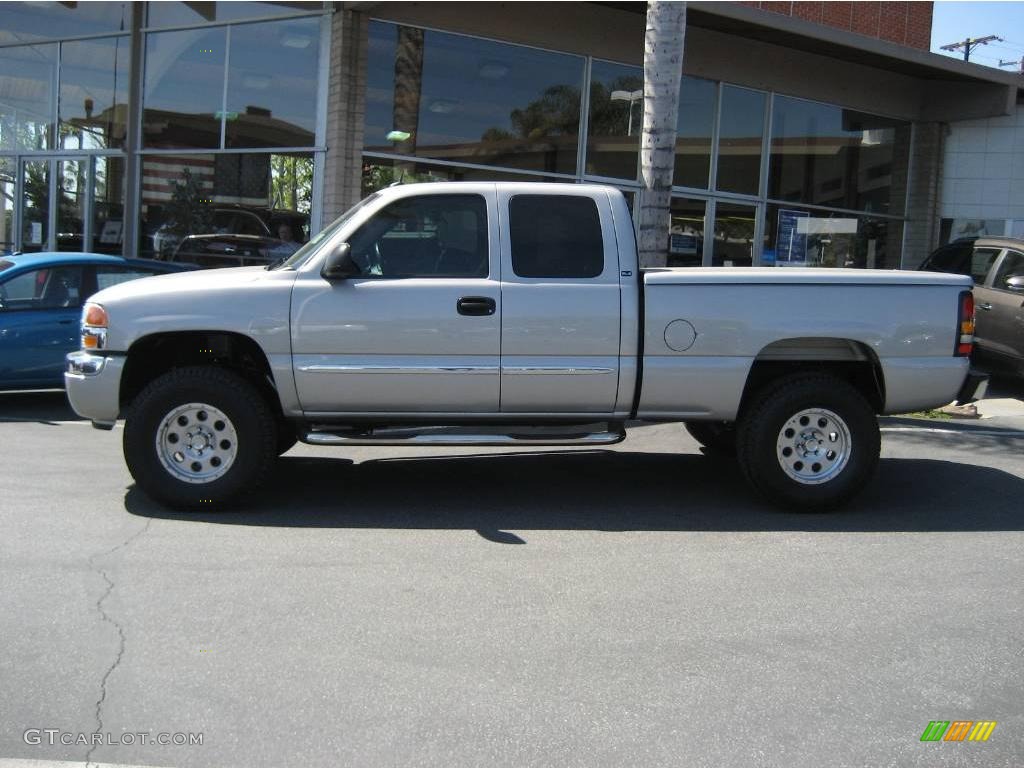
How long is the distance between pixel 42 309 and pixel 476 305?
5.64 meters

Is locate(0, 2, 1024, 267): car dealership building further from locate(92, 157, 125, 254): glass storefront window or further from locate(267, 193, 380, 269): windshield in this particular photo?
locate(267, 193, 380, 269): windshield

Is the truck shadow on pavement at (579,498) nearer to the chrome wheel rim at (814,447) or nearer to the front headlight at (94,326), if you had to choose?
the chrome wheel rim at (814,447)

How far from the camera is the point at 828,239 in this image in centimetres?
1802

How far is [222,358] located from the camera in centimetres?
676

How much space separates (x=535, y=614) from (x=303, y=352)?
2.46 metres

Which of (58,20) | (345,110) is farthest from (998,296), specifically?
(58,20)

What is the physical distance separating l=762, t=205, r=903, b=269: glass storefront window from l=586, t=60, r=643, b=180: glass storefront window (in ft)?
10.1

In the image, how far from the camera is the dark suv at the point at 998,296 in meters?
11.3

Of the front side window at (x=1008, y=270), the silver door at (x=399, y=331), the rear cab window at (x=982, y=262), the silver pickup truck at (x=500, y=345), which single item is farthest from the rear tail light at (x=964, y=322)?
the rear cab window at (x=982, y=262)

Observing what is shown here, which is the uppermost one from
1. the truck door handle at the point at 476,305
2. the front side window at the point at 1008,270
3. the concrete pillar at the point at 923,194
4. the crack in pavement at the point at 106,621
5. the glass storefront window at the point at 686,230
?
the concrete pillar at the point at 923,194

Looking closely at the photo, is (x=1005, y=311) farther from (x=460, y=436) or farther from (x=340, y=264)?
(x=340, y=264)

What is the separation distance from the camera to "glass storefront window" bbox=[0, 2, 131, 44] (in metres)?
16.0

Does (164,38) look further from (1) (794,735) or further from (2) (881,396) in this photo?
(1) (794,735)

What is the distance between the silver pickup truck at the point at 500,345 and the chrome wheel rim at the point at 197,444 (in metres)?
0.01
